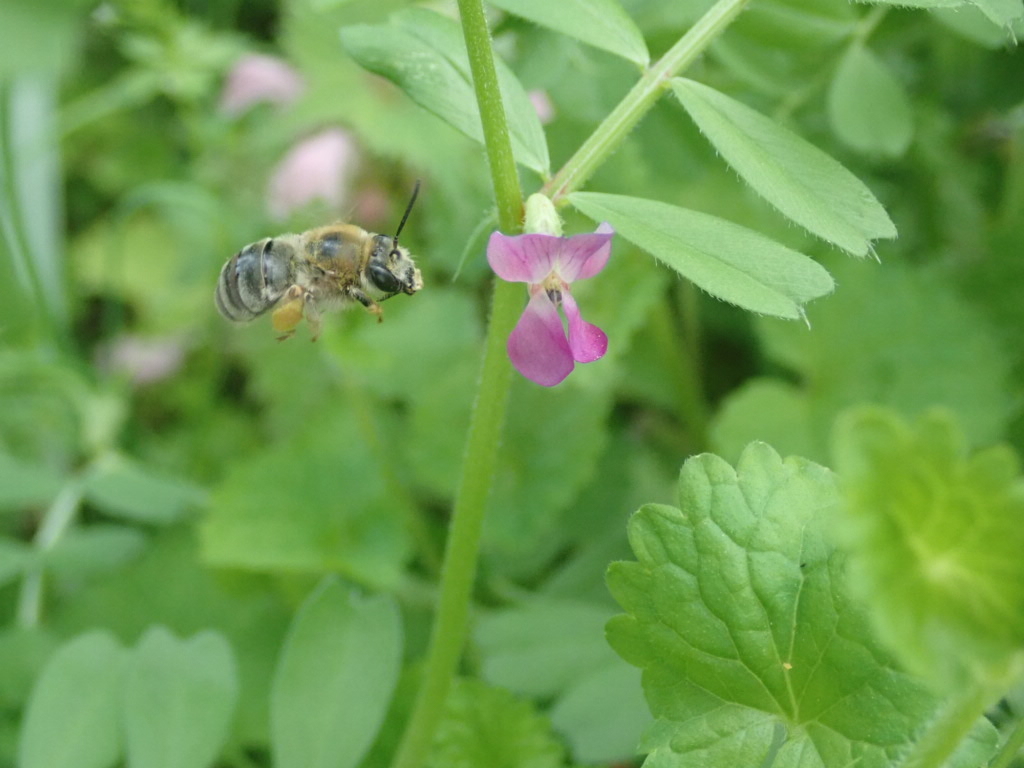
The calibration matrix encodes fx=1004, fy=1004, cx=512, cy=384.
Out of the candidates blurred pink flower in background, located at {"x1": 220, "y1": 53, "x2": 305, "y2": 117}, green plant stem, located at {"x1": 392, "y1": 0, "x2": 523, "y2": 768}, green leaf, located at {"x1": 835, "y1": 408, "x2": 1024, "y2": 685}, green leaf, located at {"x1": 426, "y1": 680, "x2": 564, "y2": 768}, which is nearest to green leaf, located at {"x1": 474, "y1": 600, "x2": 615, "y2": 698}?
→ green leaf, located at {"x1": 426, "y1": 680, "x2": 564, "y2": 768}

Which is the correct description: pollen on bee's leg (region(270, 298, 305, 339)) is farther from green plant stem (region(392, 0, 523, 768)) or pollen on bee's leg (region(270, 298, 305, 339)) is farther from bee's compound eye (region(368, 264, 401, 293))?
green plant stem (region(392, 0, 523, 768))

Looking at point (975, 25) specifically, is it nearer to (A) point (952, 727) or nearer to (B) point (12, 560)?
(A) point (952, 727)

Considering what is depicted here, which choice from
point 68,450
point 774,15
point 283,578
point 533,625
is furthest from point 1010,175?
point 68,450

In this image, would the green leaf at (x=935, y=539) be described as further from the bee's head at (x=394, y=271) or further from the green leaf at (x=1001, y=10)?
the bee's head at (x=394, y=271)

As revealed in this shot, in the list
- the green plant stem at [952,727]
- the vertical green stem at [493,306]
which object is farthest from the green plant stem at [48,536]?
the green plant stem at [952,727]

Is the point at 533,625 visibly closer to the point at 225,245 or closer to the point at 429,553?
the point at 429,553
